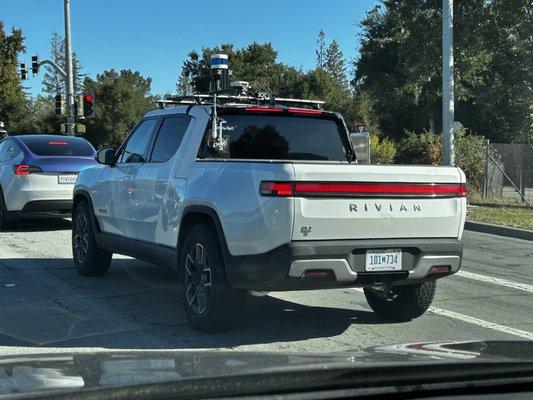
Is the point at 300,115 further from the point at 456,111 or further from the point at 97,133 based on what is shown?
the point at 97,133

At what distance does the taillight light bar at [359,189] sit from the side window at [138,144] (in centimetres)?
247

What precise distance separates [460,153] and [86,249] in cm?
1550

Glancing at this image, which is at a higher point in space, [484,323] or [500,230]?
[500,230]

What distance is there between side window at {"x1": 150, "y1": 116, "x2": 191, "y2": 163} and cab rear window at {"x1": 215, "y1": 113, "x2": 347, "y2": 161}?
481 mm

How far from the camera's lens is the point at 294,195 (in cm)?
500

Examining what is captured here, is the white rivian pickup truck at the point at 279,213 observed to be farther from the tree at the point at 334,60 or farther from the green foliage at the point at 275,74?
the tree at the point at 334,60

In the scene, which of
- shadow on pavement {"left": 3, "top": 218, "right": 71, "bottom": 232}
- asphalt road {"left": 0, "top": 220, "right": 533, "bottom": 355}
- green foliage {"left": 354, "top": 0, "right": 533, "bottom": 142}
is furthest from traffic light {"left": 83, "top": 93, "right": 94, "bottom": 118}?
asphalt road {"left": 0, "top": 220, "right": 533, "bottom": 355}

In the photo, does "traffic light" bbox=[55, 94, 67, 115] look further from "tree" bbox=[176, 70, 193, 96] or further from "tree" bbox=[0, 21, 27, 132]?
"tree" bbox=[0, 21, 27, 132]

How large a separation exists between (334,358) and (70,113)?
28666mm

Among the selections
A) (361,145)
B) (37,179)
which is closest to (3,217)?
(37,179)

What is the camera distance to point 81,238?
8.37m

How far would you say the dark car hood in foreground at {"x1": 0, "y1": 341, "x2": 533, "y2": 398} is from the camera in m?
2.29

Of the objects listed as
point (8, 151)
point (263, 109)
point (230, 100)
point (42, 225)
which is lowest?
point (42, 225)

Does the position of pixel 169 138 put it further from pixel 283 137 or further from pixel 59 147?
pixel 59 147
